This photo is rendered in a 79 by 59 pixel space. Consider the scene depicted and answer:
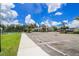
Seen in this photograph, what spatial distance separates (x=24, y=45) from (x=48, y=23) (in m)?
0.38

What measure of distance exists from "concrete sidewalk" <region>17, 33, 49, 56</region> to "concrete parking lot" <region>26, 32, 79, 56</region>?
Answer: 0.04 meters

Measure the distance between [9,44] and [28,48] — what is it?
22cm

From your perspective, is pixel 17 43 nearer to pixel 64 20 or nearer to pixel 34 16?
pixel 34 16

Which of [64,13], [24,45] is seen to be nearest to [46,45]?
[24,45]

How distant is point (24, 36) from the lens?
2430 mm

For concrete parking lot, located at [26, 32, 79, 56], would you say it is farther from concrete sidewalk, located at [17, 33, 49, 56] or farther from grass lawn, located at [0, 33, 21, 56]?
grass lawn, located at [0, 33, 21, 56]

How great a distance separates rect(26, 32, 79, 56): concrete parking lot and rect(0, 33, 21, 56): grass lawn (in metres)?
0.17

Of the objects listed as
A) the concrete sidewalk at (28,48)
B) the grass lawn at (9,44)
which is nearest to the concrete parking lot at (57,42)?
the concrete sidewalk at (28,48)

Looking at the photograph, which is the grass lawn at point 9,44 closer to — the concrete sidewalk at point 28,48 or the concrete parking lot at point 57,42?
the concrete sidewalk at point 28,48

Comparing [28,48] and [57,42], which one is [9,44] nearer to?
[28,48]

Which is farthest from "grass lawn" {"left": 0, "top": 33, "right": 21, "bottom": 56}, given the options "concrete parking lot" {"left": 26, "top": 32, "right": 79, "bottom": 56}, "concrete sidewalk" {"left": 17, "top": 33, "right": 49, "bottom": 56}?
"concrete parking lot" {"left": 26, "top": 32, "right": 79, "bottom": 56}

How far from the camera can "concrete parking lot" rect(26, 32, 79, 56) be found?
7.81 ft

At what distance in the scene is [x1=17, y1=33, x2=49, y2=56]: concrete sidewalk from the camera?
239 centimetres

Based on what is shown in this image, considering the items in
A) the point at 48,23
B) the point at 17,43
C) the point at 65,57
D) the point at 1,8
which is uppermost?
the point at 1,8
